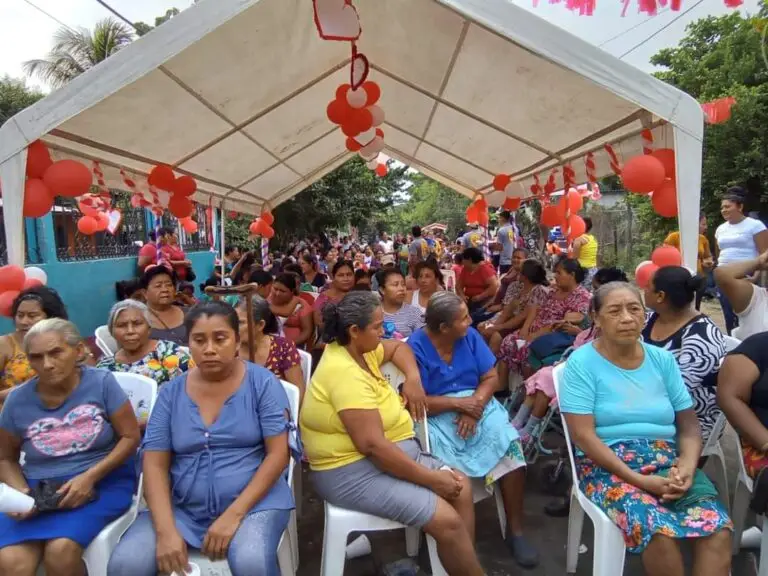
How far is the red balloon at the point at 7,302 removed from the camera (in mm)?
3008

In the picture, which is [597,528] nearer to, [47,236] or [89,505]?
[89,505]

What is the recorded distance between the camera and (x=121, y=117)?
12.7 feet

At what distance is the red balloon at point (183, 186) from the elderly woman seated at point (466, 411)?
3593mm

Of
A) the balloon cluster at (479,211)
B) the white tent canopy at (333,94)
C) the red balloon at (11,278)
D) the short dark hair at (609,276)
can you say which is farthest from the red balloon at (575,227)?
the red balloon at (11,278)

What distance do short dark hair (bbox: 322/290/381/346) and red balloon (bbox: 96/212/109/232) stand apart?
5.33 metres

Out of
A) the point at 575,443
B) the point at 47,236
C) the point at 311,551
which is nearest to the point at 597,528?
the point at 575,443

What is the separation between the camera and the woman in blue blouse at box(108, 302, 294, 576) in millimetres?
1916

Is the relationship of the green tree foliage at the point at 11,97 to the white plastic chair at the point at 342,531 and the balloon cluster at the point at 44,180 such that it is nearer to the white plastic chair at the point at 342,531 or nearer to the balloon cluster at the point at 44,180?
the balloon cluster at the point at 44,180

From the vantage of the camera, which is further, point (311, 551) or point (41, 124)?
point (41, 124)

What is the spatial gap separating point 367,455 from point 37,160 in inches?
105

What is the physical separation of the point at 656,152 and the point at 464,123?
251cm

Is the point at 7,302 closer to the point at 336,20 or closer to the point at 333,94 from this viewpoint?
the point at 336,20

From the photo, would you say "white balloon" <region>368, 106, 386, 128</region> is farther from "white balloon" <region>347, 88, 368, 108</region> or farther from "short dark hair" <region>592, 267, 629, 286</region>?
"short dark hair" <region>592, 267, 629, 286</region>

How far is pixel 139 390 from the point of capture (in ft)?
8.73
